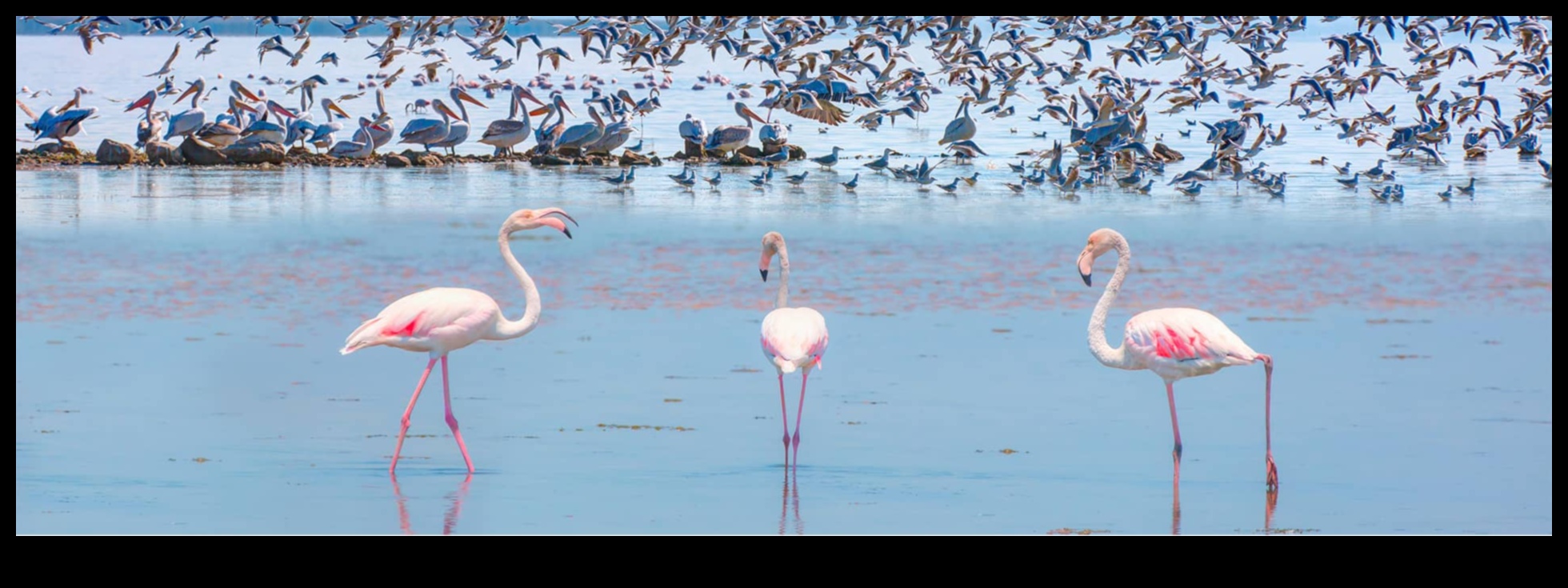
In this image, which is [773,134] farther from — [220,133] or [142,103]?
[142,103]

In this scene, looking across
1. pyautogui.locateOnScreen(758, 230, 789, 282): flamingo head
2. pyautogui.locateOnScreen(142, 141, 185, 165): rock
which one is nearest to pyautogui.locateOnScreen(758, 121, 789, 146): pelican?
pyautogui.locateOnScreen(142, 141, 185, 165): rock

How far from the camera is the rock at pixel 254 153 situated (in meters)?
20.7

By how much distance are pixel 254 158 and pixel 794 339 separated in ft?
49.3

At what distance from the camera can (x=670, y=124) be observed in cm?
2389

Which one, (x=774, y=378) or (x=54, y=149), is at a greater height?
(x=54, y=149)

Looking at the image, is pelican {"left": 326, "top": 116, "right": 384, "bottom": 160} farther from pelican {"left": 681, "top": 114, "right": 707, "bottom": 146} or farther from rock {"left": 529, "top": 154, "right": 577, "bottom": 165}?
pelican {"left": 681, "top": 114, "right": 707, "bottom": 146}

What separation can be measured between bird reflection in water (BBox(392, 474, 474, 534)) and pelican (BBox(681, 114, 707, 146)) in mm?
13713

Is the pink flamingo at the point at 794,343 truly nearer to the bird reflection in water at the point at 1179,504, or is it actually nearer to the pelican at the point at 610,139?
the bird reflection in water at the point at 1179,504

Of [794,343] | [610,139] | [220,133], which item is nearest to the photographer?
[794,343]

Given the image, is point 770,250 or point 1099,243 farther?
point 770,250

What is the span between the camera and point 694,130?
2006cm

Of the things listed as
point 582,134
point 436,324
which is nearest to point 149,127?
point 582,134

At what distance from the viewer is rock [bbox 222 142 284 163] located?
2069cm

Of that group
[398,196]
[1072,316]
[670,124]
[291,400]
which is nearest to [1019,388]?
[1072,316]
